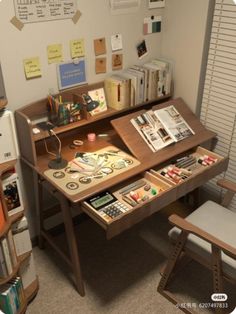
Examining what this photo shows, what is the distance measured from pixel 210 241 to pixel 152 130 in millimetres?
811

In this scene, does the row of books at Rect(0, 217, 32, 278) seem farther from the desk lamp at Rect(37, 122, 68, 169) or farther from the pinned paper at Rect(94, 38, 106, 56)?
the pinned paper at Rect(94, 38, 106, 56)

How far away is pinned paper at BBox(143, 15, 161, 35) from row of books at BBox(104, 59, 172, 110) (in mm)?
221

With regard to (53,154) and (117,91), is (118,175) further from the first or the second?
(117,91)

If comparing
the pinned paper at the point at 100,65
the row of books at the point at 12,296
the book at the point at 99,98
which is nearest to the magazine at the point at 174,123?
the book at the point at 99,98

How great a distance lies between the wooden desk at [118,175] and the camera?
179 centimetres

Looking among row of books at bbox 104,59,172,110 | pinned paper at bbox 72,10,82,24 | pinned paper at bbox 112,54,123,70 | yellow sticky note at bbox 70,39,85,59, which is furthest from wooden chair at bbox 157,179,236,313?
pinned paper at bbox 72,10,82,24

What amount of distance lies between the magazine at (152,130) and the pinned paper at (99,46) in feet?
1.61

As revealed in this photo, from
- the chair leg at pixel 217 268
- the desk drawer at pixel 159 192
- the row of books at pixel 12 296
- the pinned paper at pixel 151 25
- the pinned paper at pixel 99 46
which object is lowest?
the row of books at pixel 12 296

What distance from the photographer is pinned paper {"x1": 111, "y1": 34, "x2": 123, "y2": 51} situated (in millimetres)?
2264

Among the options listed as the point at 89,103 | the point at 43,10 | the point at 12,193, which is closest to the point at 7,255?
the point at 12,193

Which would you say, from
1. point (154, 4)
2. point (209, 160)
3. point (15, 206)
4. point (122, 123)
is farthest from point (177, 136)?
point (15, 206)

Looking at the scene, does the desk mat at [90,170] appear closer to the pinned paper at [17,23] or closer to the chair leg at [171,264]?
the chair leg at [171,264]

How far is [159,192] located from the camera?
6.23 ft

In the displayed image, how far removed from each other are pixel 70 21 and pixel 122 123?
2.20 ft
